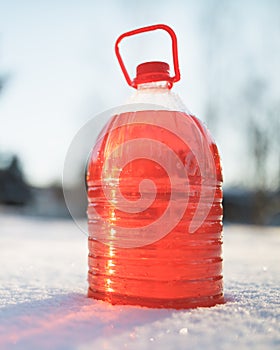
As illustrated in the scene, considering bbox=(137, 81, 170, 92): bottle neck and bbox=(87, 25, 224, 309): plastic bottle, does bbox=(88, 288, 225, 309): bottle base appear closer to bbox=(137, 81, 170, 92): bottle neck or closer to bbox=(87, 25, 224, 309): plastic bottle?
bbox=(87, 25, 224, 309): plastic bottle

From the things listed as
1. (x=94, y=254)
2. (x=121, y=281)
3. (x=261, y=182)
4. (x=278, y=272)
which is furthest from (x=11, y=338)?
(x=261, y=182)

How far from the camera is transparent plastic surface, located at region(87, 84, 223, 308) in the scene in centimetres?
149

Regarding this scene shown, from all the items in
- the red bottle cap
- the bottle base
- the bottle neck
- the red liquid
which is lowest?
the bottle base

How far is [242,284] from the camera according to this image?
1938mm

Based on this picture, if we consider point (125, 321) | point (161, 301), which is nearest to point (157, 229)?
point (161, 301)

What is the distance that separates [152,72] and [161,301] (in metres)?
0.75

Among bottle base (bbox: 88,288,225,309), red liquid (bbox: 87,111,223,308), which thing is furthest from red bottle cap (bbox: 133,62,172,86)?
bottle base (bbox: 88,288,225,309)

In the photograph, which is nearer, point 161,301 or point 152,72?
point 161,301

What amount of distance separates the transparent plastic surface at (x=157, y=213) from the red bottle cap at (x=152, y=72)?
88 millimetres

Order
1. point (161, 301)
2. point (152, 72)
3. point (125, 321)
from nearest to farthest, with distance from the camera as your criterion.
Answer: point (125, 321)
point (161, 301)
point (152, 72)

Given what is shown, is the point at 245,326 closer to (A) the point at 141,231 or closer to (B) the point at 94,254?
(A) the point at 141,231

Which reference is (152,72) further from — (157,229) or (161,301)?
(161,301)

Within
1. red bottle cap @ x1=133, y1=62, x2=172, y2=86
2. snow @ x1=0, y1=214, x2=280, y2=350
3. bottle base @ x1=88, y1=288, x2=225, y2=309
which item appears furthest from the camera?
red bottle cap @ x1=133, y1=62, x2=172, y2=86

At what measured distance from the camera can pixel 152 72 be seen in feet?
5.29
